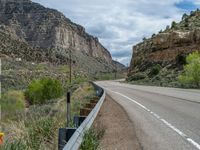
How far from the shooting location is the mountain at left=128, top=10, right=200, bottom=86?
253ft

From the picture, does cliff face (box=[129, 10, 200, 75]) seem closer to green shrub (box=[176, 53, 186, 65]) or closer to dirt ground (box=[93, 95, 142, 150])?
green shrub (box=[176, 53, 186, 65])

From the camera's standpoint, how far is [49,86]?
84.3 metres

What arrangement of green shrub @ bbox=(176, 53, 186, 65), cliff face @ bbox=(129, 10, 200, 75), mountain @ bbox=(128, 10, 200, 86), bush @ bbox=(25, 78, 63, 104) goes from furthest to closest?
bush @ bbox=(25, 78, 63, 104) < cliff face @ bbox=(129, 10, 200, 75) < mountain @ bbox=(128, 10, 200, 86) < green shrub @ bbox=(176, 53, 186, 65)

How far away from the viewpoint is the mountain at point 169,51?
7700 cm

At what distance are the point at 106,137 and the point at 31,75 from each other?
3846 inches

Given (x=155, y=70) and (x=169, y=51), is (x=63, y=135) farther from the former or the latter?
(x=169, y=51)

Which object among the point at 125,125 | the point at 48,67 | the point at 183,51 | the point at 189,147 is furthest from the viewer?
the point at 48,67

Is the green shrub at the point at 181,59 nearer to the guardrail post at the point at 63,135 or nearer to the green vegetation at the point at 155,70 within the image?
the green vegetation at the point at 155,70

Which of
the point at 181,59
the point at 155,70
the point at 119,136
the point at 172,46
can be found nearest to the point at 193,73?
the point at 181,59

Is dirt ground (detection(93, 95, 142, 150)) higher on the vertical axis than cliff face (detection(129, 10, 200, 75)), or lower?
lower

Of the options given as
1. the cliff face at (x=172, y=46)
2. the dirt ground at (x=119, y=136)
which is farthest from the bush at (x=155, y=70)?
the dirt ground at (x=119, y=136)

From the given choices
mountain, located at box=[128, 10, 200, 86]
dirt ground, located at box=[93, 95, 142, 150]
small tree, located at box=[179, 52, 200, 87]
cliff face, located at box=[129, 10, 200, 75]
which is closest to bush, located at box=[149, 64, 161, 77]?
mountain, located at box=[128, 10, 200, 86]

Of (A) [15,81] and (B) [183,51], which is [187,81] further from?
(A) [15,81]

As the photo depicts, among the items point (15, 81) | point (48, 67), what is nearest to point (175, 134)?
point (15, 81)
